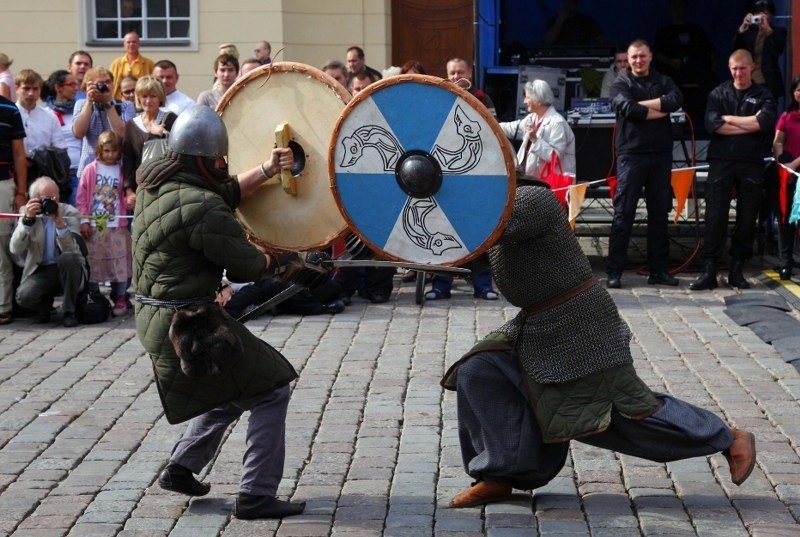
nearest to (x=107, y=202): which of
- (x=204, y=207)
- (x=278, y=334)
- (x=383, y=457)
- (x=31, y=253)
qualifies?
(x=31, y=253)

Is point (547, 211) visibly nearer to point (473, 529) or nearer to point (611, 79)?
point (473, 529)

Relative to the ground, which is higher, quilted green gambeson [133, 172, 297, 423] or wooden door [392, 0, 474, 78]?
wooden door [392, 0, 474, 78]

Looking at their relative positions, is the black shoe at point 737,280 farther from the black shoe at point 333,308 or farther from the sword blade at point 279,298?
the sword blade at point 279,298

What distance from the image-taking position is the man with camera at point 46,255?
9398 mm

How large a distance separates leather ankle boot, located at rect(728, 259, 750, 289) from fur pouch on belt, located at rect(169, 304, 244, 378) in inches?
257

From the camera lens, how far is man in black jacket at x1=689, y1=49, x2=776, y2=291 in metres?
10.5

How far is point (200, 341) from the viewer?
4832 mm

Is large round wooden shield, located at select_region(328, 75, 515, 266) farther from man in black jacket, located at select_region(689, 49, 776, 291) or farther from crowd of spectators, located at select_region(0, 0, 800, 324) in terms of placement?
man in black jacket, located at select_region(689, 49, 776, 291)

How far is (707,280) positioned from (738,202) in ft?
2.31

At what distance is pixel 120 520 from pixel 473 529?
132 cm

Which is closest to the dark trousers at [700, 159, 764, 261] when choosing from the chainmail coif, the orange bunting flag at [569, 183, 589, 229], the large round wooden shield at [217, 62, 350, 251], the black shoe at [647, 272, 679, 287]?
the black shoe at [647, 272, 679, 287]

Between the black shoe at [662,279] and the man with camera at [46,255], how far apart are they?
14.4 feet

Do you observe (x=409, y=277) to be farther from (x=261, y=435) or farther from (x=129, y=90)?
(x=261, y=435)

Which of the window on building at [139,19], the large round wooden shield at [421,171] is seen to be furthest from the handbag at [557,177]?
the window on building at [139,19]
